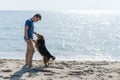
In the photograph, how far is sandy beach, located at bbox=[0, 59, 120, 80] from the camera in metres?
11.6

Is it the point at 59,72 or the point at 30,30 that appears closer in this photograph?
the point at 59,72

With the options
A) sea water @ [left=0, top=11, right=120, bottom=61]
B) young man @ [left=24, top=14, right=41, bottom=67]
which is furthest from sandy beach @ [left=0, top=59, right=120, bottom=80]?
sea water @ [left=0, top=11, right=120, bottom=61]

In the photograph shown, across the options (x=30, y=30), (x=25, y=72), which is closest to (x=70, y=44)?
(x=30, y=30)

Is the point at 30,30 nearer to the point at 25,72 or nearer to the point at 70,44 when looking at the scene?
the point at 25,72

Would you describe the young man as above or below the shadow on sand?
above

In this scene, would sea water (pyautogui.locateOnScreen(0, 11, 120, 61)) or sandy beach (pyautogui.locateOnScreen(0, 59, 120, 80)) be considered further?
sea water (pyautogui.locateOnScreen(0, 11, 120, 61))

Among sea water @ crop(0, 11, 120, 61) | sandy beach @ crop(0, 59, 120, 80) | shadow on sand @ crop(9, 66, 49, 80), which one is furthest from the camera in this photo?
sea water @ crop(0, 11, 120, 61)

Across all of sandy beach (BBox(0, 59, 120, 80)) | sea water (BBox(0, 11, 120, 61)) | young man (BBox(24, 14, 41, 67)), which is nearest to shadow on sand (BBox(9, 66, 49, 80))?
sandy beach (BBox(0, 59, 120, 80))

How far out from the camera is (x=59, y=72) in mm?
12328

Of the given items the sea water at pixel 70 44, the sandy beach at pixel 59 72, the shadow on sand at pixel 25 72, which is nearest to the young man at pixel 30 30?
the shadow on sand at pixel 25 72

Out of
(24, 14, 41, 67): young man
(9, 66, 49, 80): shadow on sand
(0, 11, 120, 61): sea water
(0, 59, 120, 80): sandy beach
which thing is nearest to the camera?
(9, 66, 49, 80): shadow on sand

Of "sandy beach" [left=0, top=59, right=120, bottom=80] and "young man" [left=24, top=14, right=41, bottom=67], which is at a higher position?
"young man" [left=24, top=14, right=41, bottom=67]

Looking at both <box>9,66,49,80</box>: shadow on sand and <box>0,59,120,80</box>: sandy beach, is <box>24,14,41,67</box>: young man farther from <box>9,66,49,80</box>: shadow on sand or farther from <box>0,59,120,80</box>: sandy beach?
<box>0,59,120,80</box>: sandy beach

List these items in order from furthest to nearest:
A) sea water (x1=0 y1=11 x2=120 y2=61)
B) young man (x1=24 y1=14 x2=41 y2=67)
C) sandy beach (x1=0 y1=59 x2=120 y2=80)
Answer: sea water (x1=0 y1=11 x2=120 y2=61)
young man (x1=24 y1=14 x2=41 y2=67)
sandy beach (x1=0 y1=59 x2=120 y2=80)
